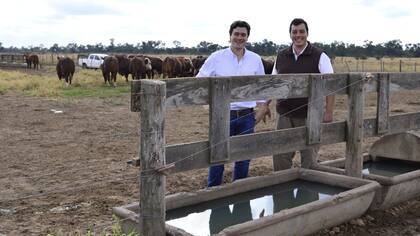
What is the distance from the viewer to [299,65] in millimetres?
5387

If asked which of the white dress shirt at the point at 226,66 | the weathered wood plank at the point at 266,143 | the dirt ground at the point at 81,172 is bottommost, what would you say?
the dirt ground at the point at 81,172

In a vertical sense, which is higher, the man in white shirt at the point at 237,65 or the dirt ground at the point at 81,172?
the man in white shirt at the point at 237,65

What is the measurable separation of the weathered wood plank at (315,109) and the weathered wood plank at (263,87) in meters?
0.06

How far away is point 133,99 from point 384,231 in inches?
108

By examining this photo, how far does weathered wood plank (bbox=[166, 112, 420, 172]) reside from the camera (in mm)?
3846

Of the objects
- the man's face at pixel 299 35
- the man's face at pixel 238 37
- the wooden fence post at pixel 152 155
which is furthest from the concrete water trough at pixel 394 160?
the wooden fence post at pixel 152 155

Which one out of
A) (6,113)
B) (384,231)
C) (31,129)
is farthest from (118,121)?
(384,231)

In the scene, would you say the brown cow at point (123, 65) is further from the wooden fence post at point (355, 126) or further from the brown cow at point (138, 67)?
the wooden fence post at point (355, 126)

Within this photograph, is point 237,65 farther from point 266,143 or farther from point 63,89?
point 63,89

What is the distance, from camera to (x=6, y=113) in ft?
45.4

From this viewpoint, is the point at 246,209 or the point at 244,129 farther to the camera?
the point at 244,129

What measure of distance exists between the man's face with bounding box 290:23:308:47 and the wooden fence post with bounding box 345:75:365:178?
0.62m

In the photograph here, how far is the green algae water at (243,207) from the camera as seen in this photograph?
172 inches

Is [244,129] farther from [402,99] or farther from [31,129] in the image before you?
[402,99]
